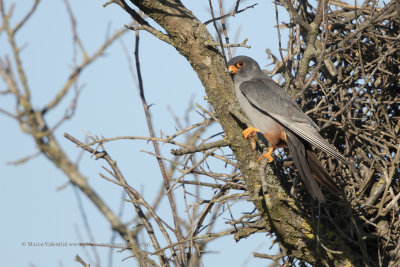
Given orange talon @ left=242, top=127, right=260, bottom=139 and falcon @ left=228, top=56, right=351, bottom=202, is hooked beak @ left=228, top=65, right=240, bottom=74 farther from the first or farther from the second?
orange talon @ left=242, top=127, right=260, bottom=139

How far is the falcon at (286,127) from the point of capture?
4629 mm

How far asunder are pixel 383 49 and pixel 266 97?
134 centimetres

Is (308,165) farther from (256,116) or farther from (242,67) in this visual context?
(242,67)

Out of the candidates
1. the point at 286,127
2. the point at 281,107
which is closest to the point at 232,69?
the point at 281,107

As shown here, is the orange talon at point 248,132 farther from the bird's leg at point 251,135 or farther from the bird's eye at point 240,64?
the bird's eye at point 240,64

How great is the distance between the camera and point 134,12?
4410 millimetres

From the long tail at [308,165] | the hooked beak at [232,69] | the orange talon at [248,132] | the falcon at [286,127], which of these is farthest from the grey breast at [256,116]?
the orange talon at [248,132]

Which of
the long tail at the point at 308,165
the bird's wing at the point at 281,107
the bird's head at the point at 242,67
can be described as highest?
the bird's head at the point at 242,67

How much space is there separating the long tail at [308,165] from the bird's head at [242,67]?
3.42 ft

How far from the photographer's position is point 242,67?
5.85 m

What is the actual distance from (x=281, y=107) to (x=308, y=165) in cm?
65

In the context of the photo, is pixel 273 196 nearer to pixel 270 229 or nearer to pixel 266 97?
pixel 270 229

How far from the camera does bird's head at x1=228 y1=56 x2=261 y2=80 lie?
19.1ft

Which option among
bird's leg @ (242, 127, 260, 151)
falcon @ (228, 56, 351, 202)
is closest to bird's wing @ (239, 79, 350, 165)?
falcon @ (228, 56, 351, 202)
